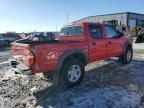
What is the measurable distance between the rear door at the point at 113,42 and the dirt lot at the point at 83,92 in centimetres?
81

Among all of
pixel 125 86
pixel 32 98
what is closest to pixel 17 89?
pixel 32 98

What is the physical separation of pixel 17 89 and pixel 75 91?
175cm

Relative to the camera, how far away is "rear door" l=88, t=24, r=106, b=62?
6.63m

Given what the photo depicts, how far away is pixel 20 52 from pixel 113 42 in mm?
3897

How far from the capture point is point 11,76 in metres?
7.43

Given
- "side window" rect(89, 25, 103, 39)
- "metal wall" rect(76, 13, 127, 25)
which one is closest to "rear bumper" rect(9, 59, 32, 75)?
"side window" rect(89, 25, 103, 39)

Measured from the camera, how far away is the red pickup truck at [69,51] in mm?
5003

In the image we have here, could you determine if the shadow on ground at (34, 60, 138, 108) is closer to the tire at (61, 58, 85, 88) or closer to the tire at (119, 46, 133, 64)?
the tire at (61, 58, 85, 88)

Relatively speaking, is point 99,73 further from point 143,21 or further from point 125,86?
point 143,21

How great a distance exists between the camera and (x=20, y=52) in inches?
211

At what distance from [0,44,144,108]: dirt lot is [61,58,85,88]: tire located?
0.18 meters

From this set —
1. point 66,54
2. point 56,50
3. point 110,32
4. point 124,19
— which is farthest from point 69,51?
point 124,19

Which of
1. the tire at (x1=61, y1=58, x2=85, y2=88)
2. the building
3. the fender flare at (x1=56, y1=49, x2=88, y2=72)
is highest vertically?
the building

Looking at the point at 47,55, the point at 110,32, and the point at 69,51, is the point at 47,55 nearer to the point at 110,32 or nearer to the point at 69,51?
the point at 69,51
